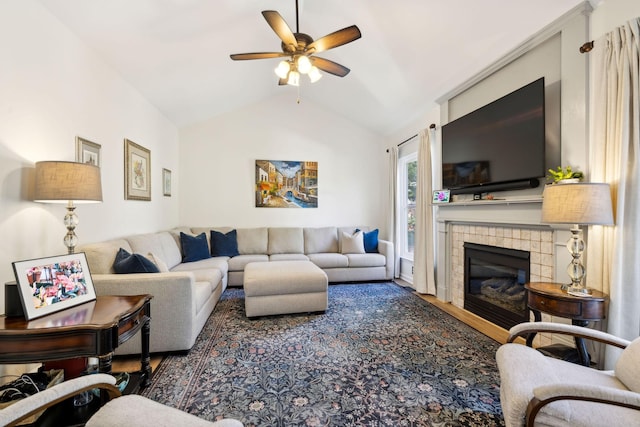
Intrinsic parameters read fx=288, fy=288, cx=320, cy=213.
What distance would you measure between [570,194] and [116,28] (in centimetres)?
369

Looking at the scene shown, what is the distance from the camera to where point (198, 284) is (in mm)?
2830

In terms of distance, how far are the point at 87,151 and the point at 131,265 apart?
111 centimetres

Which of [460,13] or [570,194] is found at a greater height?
[460,13]

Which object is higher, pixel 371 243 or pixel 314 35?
pixel 314 35

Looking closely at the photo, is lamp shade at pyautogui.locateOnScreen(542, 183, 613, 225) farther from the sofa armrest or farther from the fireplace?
the sofa armrest

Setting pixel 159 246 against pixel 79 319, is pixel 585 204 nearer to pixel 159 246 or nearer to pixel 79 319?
pixel 79 319

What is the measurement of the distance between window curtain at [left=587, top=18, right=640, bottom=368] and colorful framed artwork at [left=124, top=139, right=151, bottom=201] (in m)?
4.26

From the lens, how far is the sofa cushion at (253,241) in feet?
15.9

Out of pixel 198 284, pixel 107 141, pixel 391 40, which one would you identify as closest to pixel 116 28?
pixel 107 141

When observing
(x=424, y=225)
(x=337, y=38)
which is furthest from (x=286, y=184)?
(x=337, y=38)

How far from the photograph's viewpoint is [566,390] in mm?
1041

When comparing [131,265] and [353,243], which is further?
[353,243]

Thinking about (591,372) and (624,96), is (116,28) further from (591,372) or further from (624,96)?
(591,372)

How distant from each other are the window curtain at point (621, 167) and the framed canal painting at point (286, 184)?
4.03m
